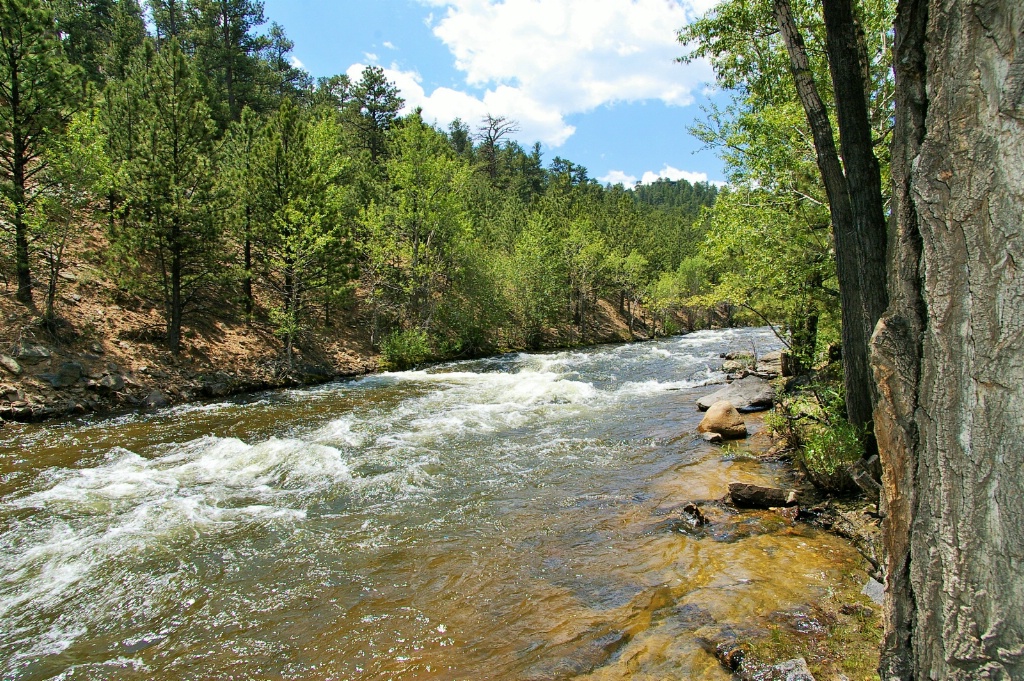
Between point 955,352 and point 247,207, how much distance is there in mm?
22287

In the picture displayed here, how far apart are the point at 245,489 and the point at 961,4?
32.5 ft

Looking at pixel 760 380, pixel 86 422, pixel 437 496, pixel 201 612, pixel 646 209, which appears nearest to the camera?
pixel 201 612

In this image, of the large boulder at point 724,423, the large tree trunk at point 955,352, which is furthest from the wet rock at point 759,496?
the large tree trunk at point 955,352

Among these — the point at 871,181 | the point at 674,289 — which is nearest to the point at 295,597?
the point at 871,181

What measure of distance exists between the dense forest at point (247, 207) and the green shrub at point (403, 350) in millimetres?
92

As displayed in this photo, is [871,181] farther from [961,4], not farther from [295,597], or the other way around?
[295,597]

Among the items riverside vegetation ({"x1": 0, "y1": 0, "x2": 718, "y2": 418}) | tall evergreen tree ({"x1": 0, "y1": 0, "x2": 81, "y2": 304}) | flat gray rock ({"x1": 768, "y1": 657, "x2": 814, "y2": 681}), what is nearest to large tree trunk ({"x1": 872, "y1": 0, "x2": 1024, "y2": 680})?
flat gray rock ({"x1": 768, "y1": 657, "x2": 814, "y2": 681})

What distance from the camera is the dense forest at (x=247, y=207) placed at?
14.7m

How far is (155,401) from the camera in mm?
15086

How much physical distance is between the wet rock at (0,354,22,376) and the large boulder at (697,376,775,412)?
17581 millimetres

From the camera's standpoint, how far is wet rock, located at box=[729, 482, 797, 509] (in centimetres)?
728

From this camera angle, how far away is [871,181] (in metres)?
6.00

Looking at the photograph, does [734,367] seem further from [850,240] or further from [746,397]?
[850,240]

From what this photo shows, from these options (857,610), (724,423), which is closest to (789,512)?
(857,610)
